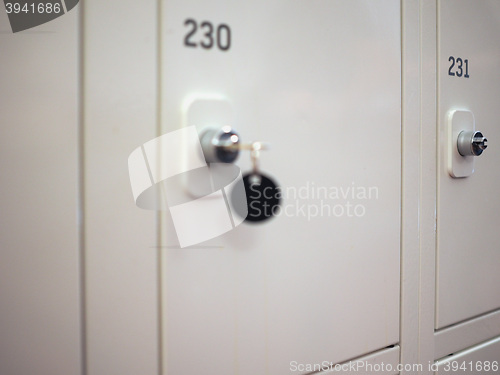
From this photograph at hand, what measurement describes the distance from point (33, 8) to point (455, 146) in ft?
2.26

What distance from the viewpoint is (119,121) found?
15.6 inches

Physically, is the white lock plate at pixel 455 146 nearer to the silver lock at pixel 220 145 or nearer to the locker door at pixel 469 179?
the locker door at pixel 469 179

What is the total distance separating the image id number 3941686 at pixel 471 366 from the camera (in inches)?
28.2

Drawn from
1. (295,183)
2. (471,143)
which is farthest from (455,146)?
(295,183)

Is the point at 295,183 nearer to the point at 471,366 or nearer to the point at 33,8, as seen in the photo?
the point at 33,8

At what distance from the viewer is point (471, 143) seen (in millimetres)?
683

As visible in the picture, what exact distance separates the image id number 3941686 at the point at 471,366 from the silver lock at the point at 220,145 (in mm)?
610

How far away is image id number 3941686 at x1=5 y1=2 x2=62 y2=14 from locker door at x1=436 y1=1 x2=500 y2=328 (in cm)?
63
